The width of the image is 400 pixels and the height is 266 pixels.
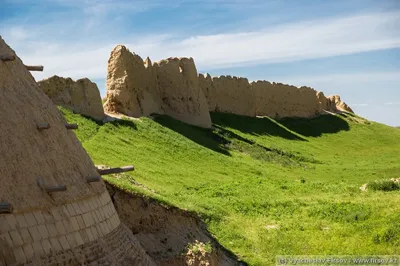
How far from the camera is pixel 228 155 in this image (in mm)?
29797

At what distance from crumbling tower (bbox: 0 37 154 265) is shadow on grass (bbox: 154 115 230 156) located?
2034cm

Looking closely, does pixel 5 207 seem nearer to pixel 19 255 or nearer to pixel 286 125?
pixel 19 255

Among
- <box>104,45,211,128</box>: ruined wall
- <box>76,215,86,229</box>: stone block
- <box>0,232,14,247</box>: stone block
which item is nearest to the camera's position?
→ <box>0,232,14,247</box>: stone block

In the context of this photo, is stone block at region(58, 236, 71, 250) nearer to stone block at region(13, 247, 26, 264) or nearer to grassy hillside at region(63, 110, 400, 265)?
stone block at region(13, 247, 26, 264)

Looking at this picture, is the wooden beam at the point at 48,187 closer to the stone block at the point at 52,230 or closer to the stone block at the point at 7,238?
the stone block at the point at 52,230

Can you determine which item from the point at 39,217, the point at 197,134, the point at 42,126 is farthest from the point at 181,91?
the point at 39,217

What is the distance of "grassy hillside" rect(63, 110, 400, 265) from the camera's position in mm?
15484

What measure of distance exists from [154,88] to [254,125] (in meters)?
11.7

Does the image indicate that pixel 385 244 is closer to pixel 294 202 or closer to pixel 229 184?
pixel 294 202

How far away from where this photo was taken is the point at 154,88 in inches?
1294

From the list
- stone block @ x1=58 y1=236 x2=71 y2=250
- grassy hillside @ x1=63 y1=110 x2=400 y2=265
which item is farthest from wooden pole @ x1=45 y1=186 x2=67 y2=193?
grassy hillside @ x1=63 y1=110 x2=400 y2=265

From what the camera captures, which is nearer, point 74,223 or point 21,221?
point 21,221

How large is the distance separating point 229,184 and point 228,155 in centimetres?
728

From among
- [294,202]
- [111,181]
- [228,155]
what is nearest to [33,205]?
[111,181]
